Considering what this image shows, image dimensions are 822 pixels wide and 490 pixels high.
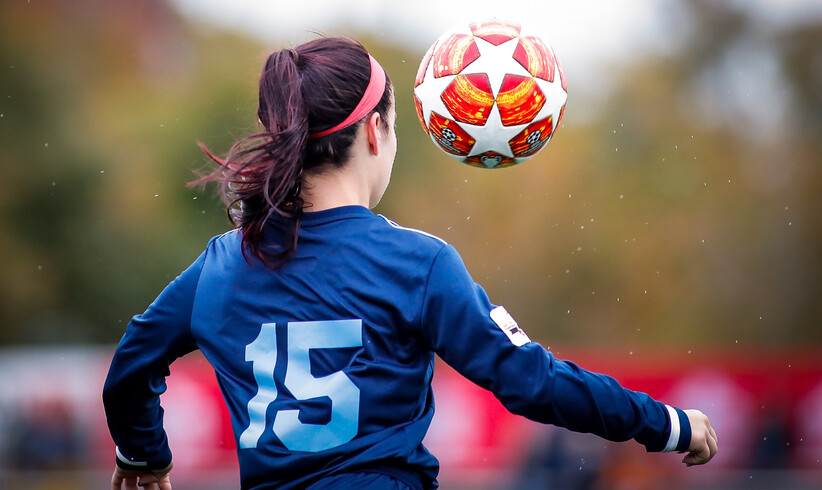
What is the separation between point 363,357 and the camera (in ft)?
6.55

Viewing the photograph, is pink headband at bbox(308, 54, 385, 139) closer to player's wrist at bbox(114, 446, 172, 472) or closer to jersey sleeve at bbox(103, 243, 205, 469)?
jersey sleeve at bbox(103, 243, 205, 469)

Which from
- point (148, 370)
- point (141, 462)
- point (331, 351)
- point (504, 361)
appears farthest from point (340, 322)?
point (141, 462)

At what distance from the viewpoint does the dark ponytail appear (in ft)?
6.67

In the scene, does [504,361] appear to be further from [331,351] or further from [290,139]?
[290,139]

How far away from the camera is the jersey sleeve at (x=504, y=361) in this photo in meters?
1.96

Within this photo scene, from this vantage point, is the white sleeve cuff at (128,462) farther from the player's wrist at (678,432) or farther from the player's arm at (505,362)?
the player's wrist at (678,432)

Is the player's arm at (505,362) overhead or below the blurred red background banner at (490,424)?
overhead

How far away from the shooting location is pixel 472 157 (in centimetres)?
320

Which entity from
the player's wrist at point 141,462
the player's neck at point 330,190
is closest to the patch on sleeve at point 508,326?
the player's neck at point 330,190

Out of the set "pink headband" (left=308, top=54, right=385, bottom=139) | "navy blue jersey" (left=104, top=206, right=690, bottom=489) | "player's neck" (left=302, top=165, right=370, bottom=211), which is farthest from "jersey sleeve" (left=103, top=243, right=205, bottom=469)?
"pink headband" (left=308, top=54, right=385, bottom=139)

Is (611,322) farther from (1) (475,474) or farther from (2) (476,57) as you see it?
(2) (476,57)

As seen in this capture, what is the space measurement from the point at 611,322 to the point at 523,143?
24299 mm

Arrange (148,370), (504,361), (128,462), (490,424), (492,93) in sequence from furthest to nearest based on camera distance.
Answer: (490,424), (492,93), (128,462), (148,370), (504,361)

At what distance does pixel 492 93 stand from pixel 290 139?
121cm
